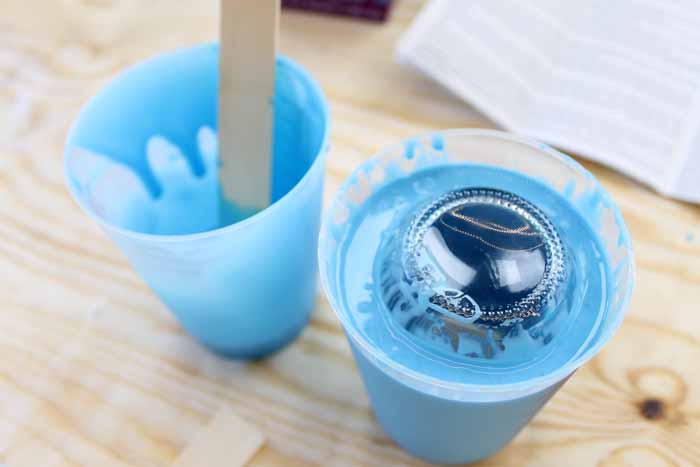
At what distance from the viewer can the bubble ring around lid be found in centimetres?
31

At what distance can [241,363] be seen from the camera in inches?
17.4

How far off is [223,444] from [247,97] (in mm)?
207

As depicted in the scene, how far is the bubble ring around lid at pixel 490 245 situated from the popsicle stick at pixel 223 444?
158mm

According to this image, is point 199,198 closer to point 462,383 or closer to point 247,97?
point 247,97

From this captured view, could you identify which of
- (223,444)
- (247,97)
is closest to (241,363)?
(223,444)

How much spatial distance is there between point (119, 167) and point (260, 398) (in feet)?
0.57

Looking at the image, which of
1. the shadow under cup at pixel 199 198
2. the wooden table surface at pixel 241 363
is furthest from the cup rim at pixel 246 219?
the wooden table surface at pixel 241 363

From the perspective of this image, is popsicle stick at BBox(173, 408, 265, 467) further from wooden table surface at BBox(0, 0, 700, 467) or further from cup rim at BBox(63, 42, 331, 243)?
cup rim at BBox(63, 42, 331, 243)

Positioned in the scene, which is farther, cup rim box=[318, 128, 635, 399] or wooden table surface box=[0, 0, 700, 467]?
wooden table surface box=[0, 0, 700, 467]

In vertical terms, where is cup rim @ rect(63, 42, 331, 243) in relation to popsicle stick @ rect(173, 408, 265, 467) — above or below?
above

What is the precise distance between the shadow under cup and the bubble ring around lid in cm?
6

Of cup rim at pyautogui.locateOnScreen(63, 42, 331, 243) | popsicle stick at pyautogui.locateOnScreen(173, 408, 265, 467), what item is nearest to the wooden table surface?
popsicle stick at pyautogui.locateOnScreen(173, 408, 265, 467)

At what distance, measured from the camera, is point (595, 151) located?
0.50m

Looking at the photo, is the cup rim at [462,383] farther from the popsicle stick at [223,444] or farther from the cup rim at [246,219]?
the popsicle stick at [223,444]
